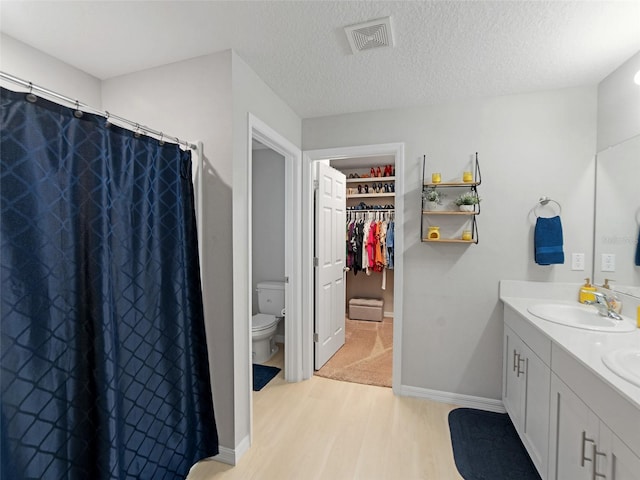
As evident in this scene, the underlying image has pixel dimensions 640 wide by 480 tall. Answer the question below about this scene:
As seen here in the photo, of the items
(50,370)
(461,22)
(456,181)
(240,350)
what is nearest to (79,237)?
(50,370)

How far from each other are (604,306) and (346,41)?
2181 millimetres

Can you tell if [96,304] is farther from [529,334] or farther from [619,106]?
[619,106]

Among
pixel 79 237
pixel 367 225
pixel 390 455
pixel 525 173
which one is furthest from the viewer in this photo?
pixel 367 225

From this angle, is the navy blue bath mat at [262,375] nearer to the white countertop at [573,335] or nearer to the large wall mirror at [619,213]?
the white countertop at [573,335]

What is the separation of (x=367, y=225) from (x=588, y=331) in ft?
9.71

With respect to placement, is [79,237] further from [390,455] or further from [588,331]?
[588,331]

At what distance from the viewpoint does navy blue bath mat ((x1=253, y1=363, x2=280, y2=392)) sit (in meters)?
2.70

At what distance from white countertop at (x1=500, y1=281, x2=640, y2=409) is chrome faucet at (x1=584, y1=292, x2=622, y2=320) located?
7 centimetres

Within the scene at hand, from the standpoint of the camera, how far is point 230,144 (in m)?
1.74

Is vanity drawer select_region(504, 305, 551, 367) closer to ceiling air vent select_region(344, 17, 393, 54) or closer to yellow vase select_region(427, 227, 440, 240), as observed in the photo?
yellow vase select_region(427, 227, 440, 240)

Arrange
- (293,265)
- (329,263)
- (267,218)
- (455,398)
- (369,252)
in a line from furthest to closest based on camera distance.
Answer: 1. (369,252)
2. (267,218)
3. (329,263)
4. (293,265)
5. (455,398)

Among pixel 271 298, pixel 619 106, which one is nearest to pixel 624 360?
pixel 619 106

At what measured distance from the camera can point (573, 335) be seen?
1.45 m

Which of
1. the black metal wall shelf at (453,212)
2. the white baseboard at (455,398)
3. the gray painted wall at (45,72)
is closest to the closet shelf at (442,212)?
the black metal wall shelf at (453,212)
